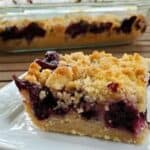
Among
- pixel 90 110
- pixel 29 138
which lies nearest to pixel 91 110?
pixel 90 110

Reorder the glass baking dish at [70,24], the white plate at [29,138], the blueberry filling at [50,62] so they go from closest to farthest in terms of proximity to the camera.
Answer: the white plate at [29,138] → the blueberry filling at [50,62] → the glass baking dish at [70,24]

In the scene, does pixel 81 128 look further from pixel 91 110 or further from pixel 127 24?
pixel 127 24

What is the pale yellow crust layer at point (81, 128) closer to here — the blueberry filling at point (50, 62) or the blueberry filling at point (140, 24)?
the blueberry filling at point (50, 62)

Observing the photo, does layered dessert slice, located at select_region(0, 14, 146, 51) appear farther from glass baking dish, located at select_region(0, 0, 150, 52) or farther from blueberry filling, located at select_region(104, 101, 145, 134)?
blueberry filling, located at select_region(104, 101, 145, 134)

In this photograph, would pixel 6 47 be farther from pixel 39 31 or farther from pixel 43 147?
pixel 43 147

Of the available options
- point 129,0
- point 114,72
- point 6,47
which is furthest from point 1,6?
point 114,72

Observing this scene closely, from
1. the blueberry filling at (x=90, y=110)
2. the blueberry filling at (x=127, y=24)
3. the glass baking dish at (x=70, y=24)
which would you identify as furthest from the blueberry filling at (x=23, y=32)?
the blueberry filling at (x=90, y=110)
